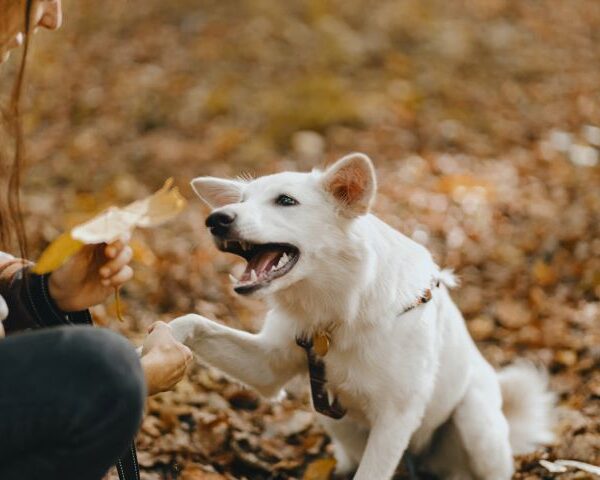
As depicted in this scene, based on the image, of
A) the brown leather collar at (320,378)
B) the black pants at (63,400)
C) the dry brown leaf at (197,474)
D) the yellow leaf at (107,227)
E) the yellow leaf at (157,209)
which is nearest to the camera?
the black pants at (63,400)

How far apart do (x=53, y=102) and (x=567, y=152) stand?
17.5 feet

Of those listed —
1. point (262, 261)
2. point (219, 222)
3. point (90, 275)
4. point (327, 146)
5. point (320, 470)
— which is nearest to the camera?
point (90, 275)

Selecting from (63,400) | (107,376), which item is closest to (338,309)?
(107,376)

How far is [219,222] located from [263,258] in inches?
10.4

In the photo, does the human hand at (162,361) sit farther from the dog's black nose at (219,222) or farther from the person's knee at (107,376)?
the dog's black nose at (219,222)

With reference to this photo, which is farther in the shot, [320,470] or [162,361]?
[320,470]

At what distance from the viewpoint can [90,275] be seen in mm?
2348

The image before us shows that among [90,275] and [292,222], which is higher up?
[90,275]

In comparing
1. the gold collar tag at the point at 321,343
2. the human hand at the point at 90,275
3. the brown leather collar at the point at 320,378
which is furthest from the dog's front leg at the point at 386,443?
the human hand at the point at 90,275

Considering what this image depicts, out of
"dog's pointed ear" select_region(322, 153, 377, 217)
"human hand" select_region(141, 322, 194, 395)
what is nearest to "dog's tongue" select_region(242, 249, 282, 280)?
"dog's pointed ear" select_region(322, 153, 377, 217)

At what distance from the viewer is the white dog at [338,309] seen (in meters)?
2.82

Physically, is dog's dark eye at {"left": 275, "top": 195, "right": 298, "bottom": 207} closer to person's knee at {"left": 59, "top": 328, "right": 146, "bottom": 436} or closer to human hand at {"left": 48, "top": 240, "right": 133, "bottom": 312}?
human hand at {"left": 48, "top": 240, "right": 133, "bottom": 312}

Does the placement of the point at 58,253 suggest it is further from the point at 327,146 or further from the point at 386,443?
the point at 327,146

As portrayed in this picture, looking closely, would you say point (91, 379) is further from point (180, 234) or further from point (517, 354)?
point (180, 234)
